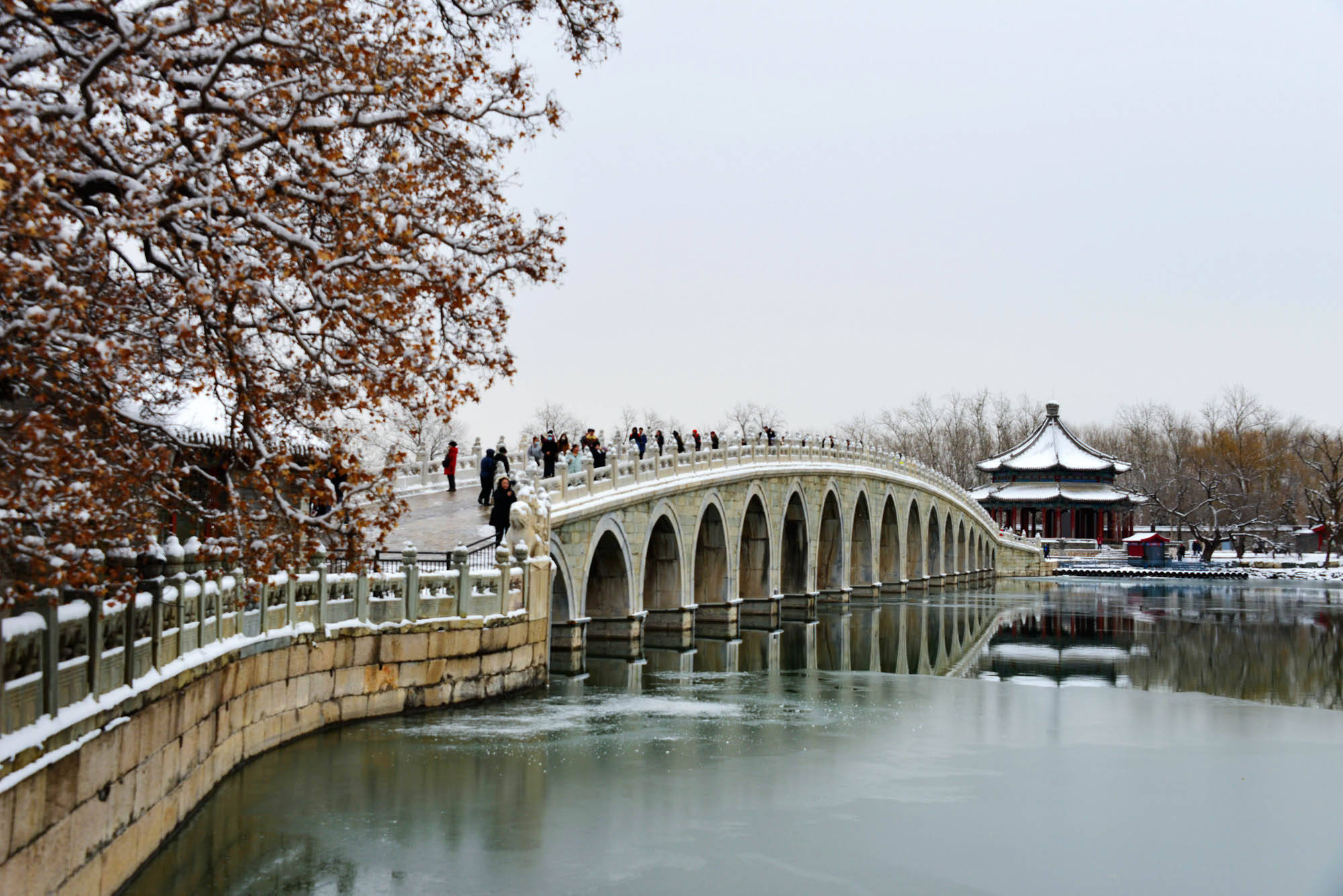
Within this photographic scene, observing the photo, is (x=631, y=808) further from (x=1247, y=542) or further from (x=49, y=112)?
(x=1247, y=542)

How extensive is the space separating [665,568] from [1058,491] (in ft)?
155

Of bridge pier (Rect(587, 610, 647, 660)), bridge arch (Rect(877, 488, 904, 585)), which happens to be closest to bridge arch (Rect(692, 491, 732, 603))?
bridge pier (Rect(587, 610, 647, 660))

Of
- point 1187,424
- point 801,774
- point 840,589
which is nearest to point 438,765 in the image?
point 801,774

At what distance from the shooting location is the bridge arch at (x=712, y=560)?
33.0 metres

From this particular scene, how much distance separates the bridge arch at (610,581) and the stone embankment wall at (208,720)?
263 inches

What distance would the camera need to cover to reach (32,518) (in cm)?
739

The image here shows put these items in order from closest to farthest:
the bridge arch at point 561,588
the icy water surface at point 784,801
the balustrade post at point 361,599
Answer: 1. the icy water surface at point 784,801
2. the balustrade post at point 361,599
3. the bridge arch at point 561,588

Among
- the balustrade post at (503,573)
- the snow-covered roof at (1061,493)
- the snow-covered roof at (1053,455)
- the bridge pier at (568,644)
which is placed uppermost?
the snow-covered roof at (1053,455)

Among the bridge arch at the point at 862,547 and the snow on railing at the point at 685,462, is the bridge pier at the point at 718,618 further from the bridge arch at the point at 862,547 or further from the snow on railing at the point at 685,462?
the bridge arch at the point at 862,547

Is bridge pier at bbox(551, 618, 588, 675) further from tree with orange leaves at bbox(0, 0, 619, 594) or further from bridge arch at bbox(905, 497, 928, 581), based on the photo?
bridge arch at bbox(905, 497, 928, 581)

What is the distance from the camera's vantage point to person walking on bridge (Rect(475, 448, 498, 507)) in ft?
76.7

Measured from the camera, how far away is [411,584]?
52.4 feet

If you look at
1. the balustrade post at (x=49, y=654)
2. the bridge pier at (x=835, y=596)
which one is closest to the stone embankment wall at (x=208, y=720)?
the balustrade post at (x=49, y=654)

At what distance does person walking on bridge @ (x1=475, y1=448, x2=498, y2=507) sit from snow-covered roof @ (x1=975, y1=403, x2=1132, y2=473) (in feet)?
181
